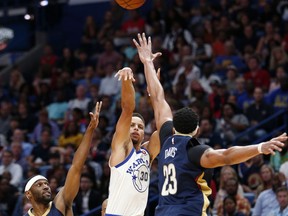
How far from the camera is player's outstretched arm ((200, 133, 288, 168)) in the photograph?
649cm

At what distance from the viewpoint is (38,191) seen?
29.1 ft

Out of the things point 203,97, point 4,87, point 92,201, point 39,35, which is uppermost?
point 39,35

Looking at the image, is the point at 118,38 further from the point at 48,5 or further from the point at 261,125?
the point at 261,125

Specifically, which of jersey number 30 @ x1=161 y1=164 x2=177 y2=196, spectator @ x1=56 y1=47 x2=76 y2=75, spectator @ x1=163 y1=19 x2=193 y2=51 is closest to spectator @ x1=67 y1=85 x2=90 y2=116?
spectator @ x1=56 y1=47 x2=76 y2=75

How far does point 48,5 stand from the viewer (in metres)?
21.2

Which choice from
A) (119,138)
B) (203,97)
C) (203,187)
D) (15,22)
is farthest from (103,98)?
(203,187)

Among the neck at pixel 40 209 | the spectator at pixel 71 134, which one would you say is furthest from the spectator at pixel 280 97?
the neck at pixel 40 209

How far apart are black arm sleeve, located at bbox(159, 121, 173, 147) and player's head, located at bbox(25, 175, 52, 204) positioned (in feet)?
5.78

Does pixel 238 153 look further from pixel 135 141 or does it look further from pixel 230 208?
pixel 230 208

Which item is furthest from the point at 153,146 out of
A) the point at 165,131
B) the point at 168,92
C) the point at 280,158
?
the point at 168,92

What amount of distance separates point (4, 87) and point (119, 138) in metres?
12.4

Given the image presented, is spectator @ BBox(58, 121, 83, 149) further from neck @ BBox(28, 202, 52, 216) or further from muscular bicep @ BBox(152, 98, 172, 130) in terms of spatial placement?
muscular bicep @ BBox(152, 98, 172, 130)

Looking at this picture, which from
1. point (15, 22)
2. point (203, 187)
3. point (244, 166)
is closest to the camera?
point (203, 187)

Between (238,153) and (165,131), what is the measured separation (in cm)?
113
